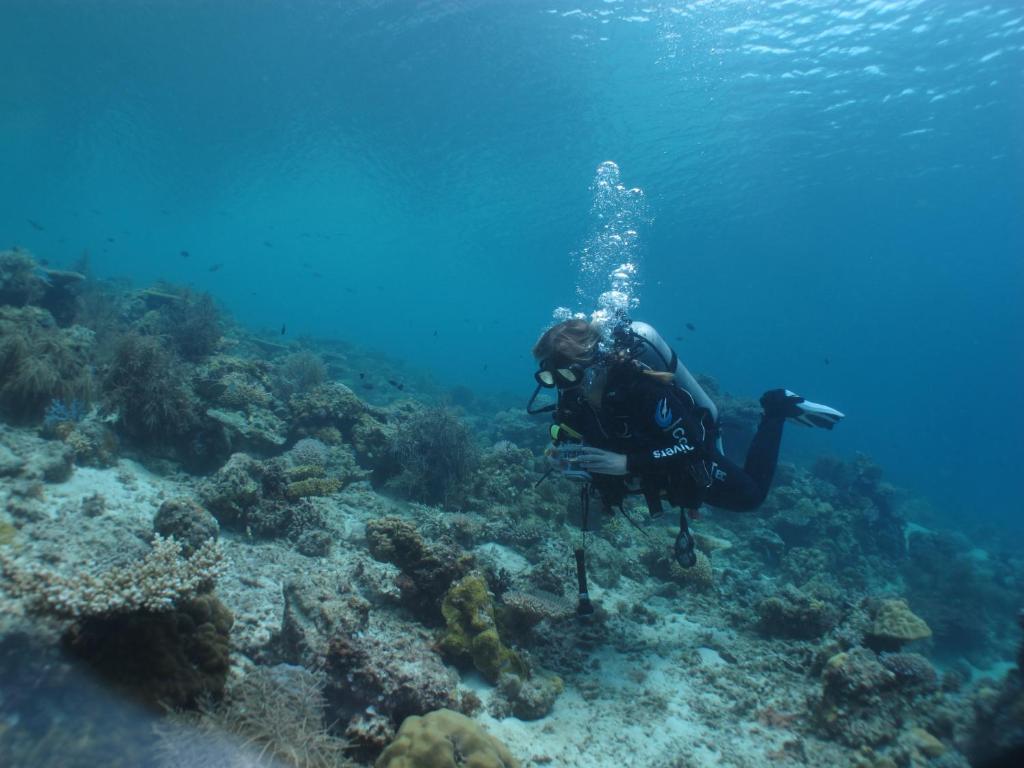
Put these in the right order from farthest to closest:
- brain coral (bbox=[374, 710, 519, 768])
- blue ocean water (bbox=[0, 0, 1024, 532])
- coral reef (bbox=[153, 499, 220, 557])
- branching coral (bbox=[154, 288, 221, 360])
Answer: blue ocean water (bbox=[0, 0, 1024, 532]) → branching coral (bbox=[154, 288, 221, 360]) → coral reef (bbox=[153, 499, 220, 557]) → brain coral (bbox=[374, 710, 519, 768])

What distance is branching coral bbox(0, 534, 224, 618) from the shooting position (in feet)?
8.51

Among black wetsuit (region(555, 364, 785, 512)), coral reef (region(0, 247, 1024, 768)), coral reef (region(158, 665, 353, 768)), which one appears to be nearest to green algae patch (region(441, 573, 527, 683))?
coral reef (region(0, 247, 1024, 768))

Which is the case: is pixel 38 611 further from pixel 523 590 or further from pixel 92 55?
pixel 92 55

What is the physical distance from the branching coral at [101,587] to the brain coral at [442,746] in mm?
1726

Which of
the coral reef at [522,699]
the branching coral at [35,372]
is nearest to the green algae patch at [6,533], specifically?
Answer: the branching coral at [35,372]

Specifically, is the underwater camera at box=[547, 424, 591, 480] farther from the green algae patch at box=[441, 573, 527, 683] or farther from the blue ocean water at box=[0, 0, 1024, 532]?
the blue ocean water at box=[0, 0, 1024, 532]

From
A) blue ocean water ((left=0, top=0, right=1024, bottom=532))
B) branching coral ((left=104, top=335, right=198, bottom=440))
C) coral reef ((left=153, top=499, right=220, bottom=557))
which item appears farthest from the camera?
blue ocean water ((left=0, top=0, right=1024, bottom=532))

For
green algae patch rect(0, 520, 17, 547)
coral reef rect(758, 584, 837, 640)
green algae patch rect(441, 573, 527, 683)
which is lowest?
coral reef rect(758, 584, 837, 640)

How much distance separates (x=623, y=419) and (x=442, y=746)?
3.44 metres

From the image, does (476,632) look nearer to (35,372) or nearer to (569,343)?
(569,343)

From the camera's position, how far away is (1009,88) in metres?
20.9

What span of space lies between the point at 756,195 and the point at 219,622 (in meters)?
39.1

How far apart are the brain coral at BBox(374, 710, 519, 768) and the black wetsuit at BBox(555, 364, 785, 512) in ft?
9.16

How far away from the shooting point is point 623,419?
5250 mm
